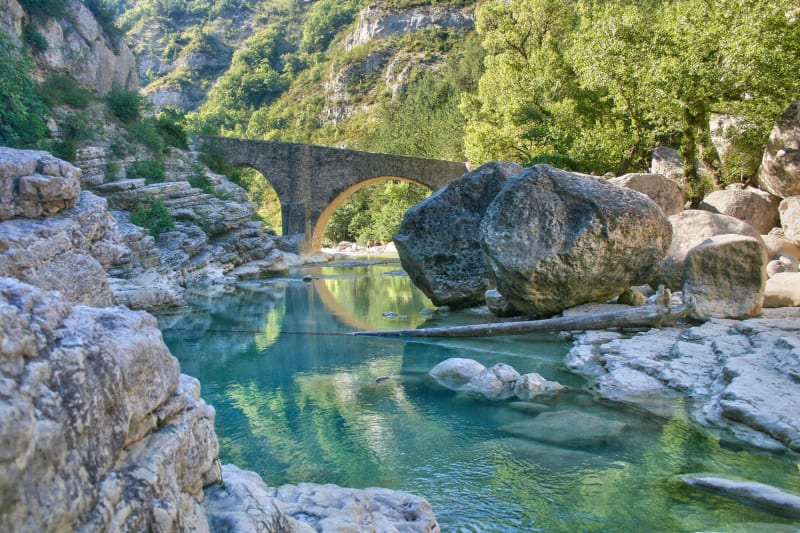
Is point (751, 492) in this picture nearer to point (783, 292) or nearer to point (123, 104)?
point (783, 292)

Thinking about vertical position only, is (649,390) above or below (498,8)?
below

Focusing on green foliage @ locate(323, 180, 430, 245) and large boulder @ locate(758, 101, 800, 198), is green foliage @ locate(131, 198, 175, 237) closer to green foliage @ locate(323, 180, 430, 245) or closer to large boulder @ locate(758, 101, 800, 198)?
large boulder @ locate(758, 101, 800, 198)

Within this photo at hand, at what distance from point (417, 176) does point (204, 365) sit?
2270 cm

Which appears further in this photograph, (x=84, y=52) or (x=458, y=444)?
(x=84, y=52)

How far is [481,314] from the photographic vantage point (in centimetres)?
1087

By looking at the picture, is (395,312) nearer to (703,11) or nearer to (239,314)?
(239,314)

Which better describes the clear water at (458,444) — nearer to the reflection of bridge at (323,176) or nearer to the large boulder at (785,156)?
the large boulder at (785,156)

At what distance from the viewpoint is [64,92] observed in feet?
66.0

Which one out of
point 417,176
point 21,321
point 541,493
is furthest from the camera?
point 417,176

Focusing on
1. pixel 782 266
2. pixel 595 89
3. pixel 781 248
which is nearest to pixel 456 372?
pixel 782 266

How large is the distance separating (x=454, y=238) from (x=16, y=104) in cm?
1294

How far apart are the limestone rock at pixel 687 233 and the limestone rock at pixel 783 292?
49.8 inches

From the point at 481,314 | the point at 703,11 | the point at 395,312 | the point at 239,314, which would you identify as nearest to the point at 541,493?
the point at 481,314

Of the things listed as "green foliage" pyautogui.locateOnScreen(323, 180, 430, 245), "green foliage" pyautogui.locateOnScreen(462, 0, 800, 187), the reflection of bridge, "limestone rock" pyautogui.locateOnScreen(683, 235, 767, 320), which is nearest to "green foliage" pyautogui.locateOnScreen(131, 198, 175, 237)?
the reflection of bridge
